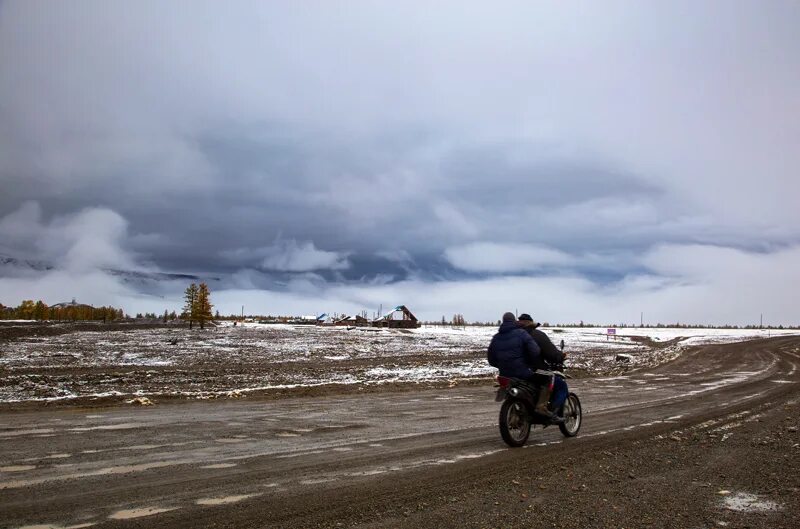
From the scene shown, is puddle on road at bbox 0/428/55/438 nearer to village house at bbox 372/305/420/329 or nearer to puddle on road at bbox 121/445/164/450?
puddle on road at bbox 121/445/164/450

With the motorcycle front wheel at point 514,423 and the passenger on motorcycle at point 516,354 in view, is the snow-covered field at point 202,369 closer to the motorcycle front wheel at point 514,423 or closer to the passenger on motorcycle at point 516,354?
the passenger on motorcycle at point 516,354

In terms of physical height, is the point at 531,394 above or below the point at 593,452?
above

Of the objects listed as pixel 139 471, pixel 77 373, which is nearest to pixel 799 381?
pixel 139 471

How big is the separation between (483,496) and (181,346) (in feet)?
154

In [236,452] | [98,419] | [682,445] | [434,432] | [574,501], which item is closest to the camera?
[574,501]

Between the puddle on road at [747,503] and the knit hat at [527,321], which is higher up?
the knit hat at [527,321]

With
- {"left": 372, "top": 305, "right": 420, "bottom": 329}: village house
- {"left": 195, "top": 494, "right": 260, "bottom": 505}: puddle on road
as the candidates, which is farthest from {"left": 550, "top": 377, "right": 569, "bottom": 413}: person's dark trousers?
{"left": 372, "top": 305, "right": 420, "bottom": 329}: village house

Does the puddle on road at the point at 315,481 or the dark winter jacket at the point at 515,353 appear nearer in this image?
the puddle on road at the point at 315,481

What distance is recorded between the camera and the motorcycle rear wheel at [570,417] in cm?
1184

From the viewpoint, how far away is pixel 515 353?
10953mm

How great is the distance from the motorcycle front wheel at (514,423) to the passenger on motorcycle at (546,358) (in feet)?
1.32

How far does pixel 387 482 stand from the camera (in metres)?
7.95

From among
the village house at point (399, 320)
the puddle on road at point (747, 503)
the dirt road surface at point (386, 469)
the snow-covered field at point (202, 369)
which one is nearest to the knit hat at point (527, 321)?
the dirt road surface at point (386, 469)

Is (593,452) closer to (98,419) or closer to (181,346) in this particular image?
(98,419)
